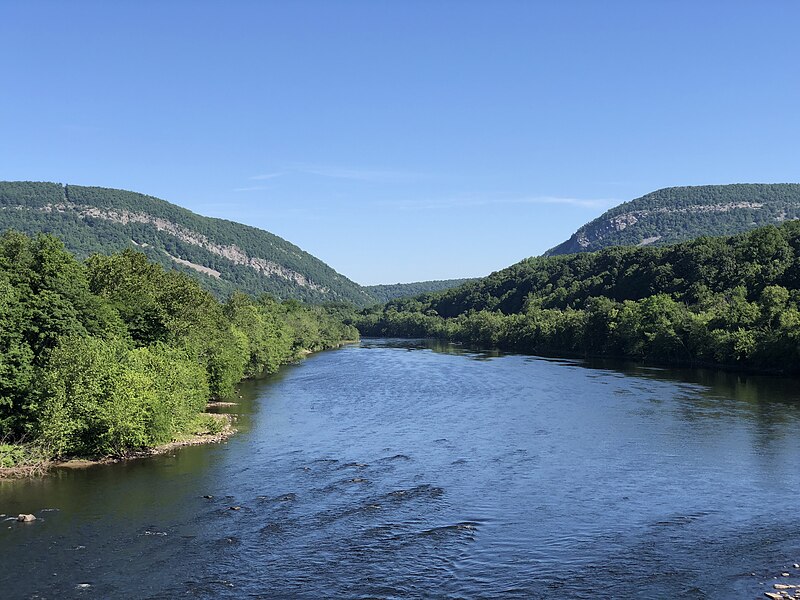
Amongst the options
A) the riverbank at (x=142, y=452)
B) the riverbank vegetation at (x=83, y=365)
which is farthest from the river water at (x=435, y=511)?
the riverbank vegetation at (x=83, y=365)

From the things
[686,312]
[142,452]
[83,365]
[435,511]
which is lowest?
[435,511]

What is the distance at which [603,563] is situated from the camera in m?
26.7

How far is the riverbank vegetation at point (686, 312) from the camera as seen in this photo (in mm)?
92938

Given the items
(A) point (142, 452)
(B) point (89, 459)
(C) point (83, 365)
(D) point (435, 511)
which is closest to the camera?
(D) point (435, 511)

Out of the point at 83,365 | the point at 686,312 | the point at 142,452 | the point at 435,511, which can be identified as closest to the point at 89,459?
the point at 142,452

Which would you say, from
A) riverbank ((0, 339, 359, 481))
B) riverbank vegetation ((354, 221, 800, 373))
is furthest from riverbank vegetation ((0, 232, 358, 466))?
riverbank vegetation ((354, 221, 800, 373))

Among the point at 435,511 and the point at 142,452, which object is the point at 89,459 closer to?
the point at 142,452

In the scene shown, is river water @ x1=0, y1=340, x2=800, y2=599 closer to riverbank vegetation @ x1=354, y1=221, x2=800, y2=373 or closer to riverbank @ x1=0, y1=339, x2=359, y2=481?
riverbank @ x1=0, y1=339, x2=359, y2=481

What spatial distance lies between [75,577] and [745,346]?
273ft

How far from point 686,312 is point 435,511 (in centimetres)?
8939

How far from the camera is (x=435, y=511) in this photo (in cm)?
3300

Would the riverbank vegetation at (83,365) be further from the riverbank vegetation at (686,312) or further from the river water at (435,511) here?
the riverbank vegetation at (686,312)

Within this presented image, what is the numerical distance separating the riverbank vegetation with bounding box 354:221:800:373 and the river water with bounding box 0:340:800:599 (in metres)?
35.9

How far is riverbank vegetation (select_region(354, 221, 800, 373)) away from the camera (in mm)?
92938
